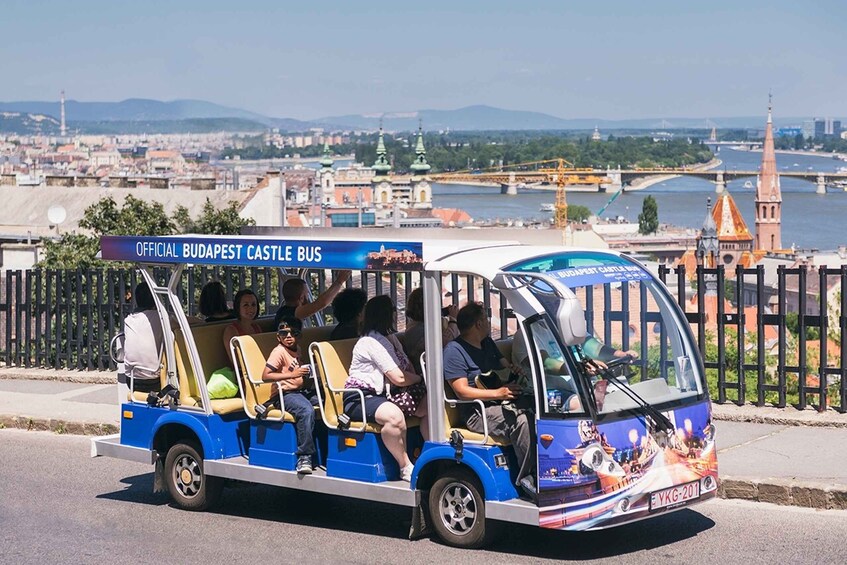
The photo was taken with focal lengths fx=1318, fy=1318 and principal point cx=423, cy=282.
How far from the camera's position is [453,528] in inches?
311

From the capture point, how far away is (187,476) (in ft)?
30.6

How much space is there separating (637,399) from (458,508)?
4.16ft

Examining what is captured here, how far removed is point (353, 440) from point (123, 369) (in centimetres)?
237

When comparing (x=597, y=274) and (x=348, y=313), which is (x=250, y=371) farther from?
→ (x=597, y=274)

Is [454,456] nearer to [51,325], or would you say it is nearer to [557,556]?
[557,556]

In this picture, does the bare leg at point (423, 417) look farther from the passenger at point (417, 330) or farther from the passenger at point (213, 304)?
the passenger at point (213, 304)

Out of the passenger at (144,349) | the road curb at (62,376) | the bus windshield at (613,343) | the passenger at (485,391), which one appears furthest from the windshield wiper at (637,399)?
the road curb at (62,376)

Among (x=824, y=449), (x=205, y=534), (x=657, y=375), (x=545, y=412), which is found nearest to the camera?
(x=545, y=412)

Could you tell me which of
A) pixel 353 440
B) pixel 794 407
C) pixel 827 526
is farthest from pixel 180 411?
pixel 794 407

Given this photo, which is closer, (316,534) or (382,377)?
(382,377)

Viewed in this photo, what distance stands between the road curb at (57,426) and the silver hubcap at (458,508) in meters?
5.32

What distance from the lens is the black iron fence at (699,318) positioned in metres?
11.2

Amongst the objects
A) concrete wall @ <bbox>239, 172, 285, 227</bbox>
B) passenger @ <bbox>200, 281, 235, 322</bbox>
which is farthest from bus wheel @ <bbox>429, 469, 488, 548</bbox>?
concrete wall @ <bbox>239, 172, 285, 227</bbox>

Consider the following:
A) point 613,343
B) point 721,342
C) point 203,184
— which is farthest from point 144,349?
point 203,184
